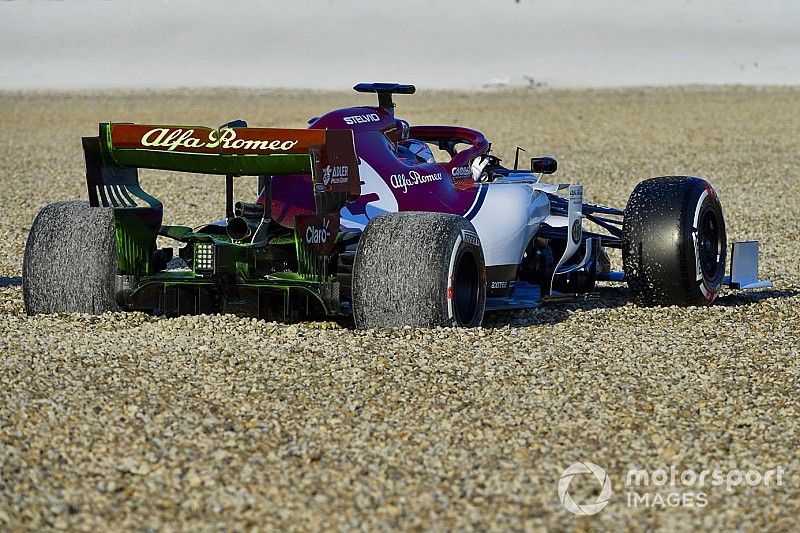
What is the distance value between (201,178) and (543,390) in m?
16.7

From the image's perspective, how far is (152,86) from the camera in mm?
64812

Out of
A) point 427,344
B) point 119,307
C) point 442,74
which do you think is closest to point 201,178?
point 119,307

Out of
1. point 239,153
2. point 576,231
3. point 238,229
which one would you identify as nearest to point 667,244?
point 576,231

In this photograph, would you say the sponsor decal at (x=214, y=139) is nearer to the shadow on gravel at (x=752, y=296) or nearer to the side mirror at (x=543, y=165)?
the side mirror at (x=543, y=165)

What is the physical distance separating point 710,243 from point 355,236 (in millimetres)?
3030

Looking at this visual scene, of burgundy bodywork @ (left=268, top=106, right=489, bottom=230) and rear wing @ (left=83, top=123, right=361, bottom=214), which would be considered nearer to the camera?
rear wing @ (left=83, top=123, right=361, bottom=214)

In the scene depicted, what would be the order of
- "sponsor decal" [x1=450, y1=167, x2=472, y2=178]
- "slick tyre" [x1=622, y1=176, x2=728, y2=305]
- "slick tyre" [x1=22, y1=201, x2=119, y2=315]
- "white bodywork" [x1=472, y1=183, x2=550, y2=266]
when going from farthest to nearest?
"sponsor decal" [x1=450, y1=167, x2=472, y2=178]
"slick tyre" [x1=622, y1=176, x2=728, y2=305]
"white bodywork" [x1=472, y1=183, x2=550, y2=266]
"slick tyre" [x1=22, y1=201, x2=119, y2=315]

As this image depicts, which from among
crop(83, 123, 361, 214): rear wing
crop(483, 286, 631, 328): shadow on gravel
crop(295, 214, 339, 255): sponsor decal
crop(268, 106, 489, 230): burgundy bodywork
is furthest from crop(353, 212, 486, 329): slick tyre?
crop(483, 286, 631, 328): shadow on gravel

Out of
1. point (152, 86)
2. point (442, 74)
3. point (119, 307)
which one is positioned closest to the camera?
point (119, 307)

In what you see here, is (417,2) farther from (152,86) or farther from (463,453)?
(463,453)

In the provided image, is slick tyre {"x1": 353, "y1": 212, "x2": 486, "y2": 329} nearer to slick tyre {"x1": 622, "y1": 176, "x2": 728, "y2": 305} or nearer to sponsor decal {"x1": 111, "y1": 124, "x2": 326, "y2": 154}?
sponsor decal {"x1": 111, "y1": 124, "x2": 326, "y2": 154}

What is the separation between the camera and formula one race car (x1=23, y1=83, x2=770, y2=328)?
337 inches

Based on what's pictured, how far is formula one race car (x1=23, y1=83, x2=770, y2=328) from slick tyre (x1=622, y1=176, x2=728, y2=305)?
0.04 feet

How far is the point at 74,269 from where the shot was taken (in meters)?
9.40
